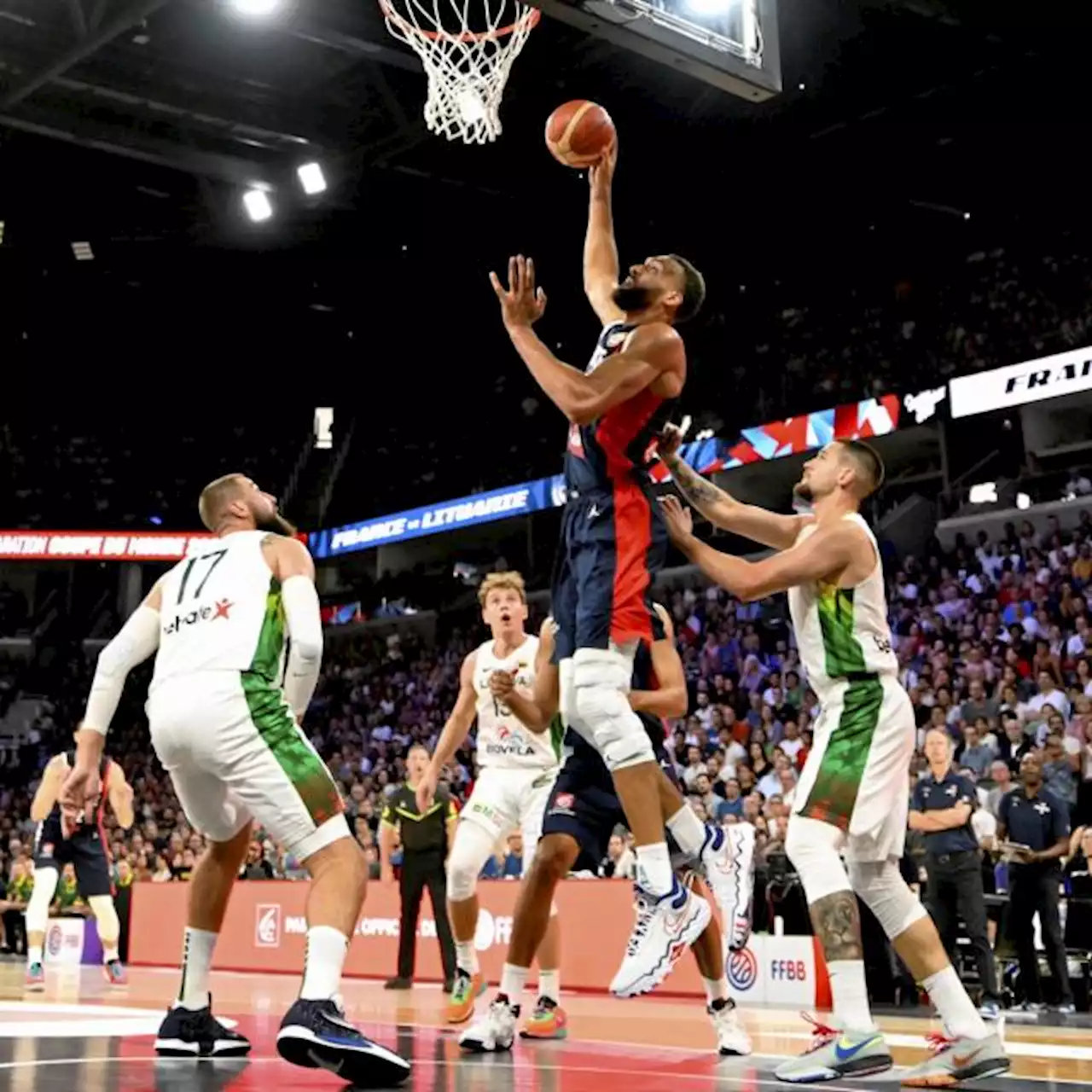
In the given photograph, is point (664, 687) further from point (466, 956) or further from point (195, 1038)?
point (195, 1038)

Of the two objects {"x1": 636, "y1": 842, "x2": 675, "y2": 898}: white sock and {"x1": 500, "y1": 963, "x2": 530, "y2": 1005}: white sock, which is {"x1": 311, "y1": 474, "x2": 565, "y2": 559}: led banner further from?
{"x1": 636, "y1": 842, "x2": 675, "y2": 898}: white sock

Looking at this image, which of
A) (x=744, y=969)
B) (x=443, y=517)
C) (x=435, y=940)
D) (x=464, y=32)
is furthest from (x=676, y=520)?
(x=443, y=517)

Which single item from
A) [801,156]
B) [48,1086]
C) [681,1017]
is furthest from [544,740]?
[801,156]

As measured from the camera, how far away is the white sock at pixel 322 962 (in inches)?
171

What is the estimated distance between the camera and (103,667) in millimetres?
5184

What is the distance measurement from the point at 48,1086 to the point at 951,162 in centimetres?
2153

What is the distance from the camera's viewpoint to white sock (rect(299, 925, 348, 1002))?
4344 millimetres

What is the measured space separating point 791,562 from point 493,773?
293 centimetres

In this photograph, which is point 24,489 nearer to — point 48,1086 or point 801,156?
point 801,156

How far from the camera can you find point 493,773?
7.45 meters

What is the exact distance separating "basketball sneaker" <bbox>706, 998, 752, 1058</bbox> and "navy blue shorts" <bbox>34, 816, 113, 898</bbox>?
7.05 metres

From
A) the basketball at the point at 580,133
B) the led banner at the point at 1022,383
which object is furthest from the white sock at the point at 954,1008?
the led banner at the point at 1022,383

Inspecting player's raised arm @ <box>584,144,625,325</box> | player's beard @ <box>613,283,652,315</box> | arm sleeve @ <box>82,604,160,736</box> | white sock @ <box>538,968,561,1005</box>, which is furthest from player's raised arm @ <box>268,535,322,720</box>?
white sock @ <box>538,968,561,1005</box>

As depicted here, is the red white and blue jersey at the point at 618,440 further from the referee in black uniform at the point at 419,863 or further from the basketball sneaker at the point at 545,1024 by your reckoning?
the referee in black uniform at the point at 419,863
